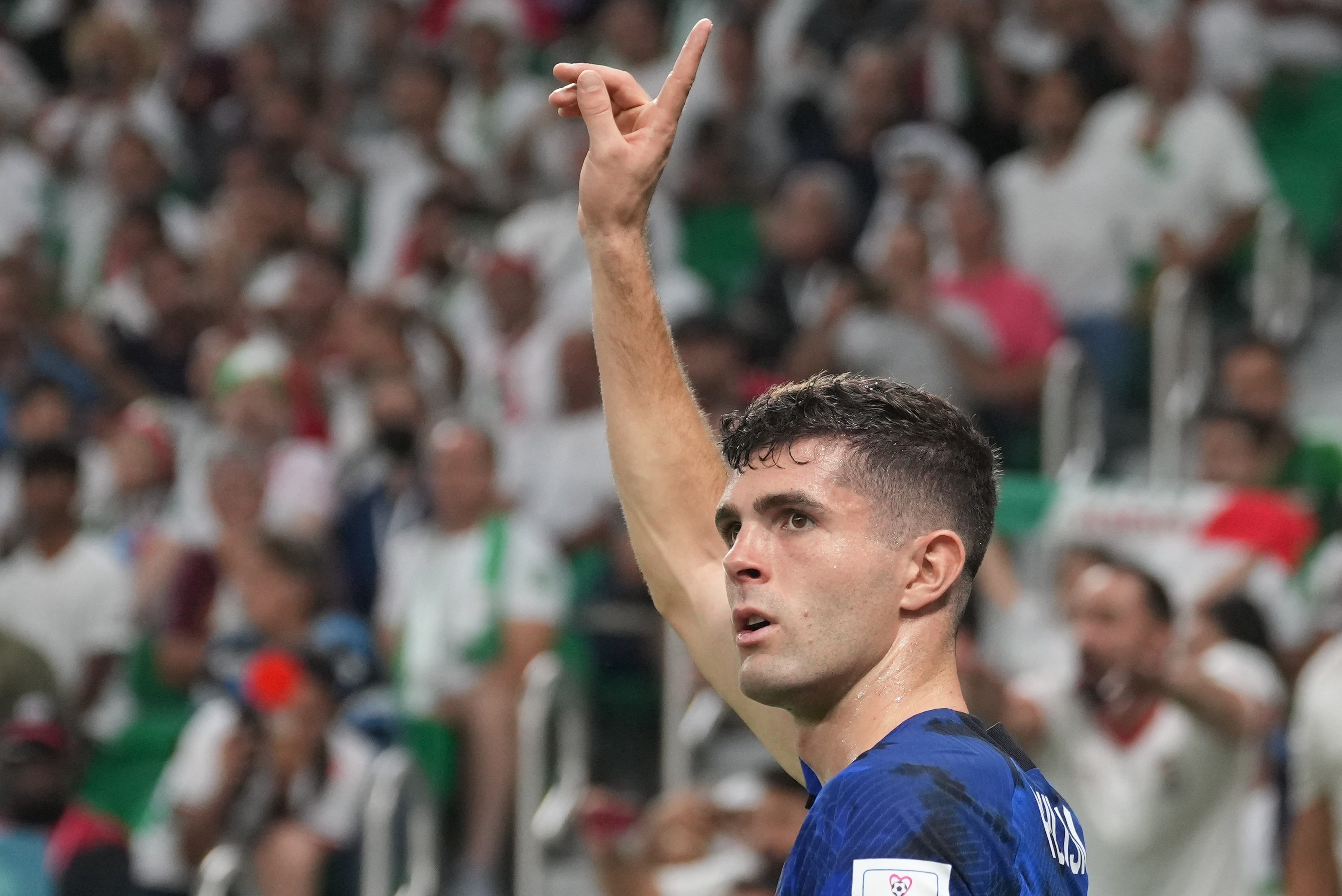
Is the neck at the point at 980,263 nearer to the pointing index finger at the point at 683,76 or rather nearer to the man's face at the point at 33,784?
the man's face at the point at 33,784

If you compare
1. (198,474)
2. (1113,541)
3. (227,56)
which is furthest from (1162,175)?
(227,56)

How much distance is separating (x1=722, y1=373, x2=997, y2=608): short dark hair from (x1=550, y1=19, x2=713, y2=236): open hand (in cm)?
50

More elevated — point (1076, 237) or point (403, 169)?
point (403, 169)

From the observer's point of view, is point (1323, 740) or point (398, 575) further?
point (398, 575)

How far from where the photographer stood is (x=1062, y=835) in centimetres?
223

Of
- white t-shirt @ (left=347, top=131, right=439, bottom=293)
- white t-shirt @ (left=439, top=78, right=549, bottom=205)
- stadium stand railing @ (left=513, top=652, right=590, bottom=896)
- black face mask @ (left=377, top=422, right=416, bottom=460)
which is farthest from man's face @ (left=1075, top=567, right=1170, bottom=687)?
white t-shirt @ (left=439, top=78, right=549, bottom=205)

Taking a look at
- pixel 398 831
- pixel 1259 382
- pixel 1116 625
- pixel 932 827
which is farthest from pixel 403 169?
pixel 932 827

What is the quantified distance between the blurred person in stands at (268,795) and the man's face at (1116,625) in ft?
8.67

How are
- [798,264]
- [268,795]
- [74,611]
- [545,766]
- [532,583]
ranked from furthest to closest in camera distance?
[798,264]
[74,611]
[532,583]
[545,766]
[268,795]

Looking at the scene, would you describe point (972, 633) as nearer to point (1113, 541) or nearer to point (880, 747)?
point (1113, 541)

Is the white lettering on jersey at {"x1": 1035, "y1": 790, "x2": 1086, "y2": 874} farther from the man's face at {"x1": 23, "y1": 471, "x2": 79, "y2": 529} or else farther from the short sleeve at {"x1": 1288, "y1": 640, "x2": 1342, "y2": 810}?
the man's face at {"x1": 23, "y1": 471, "x2": 79, "y2": 529}

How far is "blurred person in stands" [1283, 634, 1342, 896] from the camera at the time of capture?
16.0 ft

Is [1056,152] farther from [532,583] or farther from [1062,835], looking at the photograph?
[1062,835]

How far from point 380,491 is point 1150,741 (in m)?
3.71
